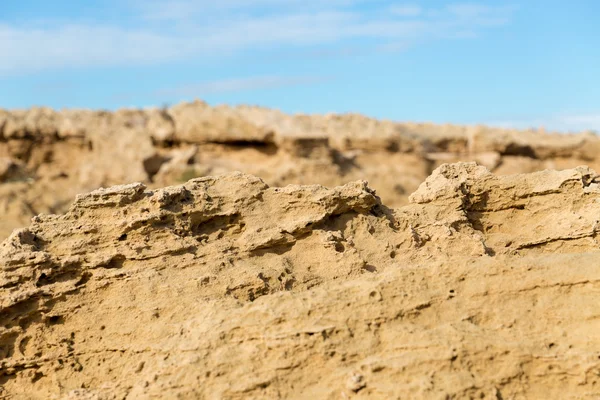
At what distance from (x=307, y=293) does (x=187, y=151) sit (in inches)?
830

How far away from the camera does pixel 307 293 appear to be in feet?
17.4

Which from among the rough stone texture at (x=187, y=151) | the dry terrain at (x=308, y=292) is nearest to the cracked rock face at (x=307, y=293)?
the dry terrain at (x=308, y=292)

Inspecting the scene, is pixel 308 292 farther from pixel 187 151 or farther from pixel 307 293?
pixel 187 151

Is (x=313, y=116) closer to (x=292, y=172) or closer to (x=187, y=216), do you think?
(x=292, y=172)

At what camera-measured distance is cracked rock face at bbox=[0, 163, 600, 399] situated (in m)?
4.91

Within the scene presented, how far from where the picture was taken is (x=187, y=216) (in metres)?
6.13

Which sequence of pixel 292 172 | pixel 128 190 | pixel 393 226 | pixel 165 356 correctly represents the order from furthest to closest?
pixel 292 172 < pixel 393 226 < pixel 128 190 < pixel 165 356

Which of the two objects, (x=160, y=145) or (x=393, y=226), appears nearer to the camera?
(x=393, y=226)

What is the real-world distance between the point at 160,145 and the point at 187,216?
2116cm

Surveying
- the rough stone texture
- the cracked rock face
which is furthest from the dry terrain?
the rough stone texture

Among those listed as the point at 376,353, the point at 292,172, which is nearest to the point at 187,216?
the point at 376,353

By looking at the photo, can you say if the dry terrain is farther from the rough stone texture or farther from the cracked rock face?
the rough stone texture

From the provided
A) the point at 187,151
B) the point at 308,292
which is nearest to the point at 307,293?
the point at 308,292

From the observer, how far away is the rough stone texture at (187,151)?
2481 cm
